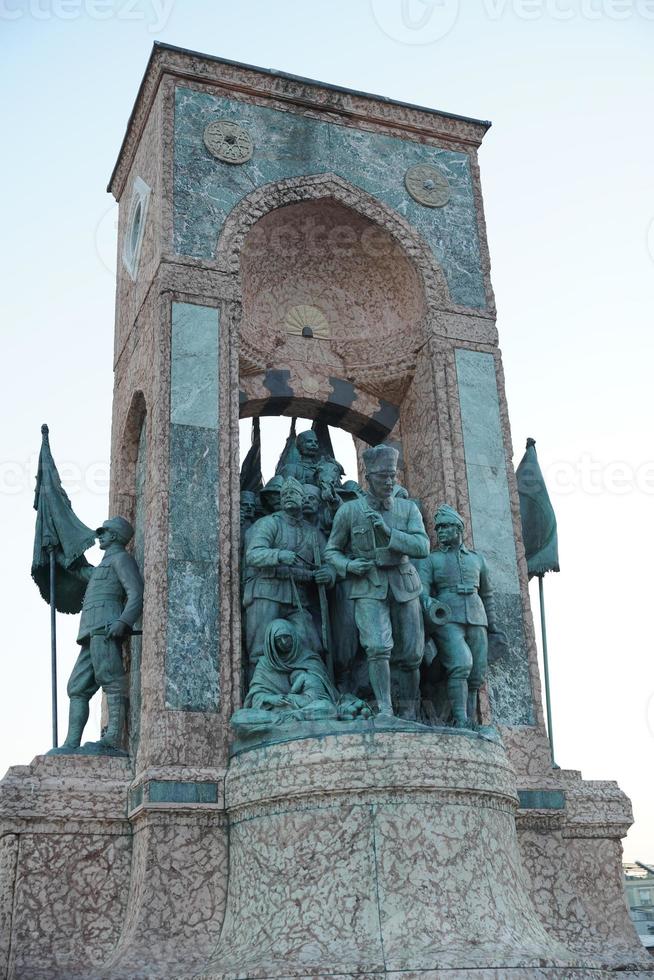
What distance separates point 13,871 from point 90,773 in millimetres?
996

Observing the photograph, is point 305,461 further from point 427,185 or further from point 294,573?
point 427,185

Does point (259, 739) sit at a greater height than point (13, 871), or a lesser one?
greater

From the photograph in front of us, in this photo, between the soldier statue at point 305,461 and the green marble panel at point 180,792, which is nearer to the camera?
the green marble panel at point 180,792

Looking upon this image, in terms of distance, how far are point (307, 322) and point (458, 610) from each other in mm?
4279

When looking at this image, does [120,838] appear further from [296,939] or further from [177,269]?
[177,269]

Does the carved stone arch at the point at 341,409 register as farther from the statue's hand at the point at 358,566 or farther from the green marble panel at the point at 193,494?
the statue's hand at the point at 358,566

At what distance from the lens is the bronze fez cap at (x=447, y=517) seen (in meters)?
11.1

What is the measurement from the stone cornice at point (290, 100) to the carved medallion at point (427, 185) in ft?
1.53

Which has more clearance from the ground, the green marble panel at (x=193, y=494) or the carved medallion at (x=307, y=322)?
the carved medallion at (x=307, y=322)

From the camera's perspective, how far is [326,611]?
10.7m

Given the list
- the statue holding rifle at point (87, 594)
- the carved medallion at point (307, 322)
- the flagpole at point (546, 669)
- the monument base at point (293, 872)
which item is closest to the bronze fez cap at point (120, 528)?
the statue holding rifle at point (87, 594)

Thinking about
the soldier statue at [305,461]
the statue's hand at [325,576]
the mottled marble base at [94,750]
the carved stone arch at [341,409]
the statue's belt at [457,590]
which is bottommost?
the mottled marble base at [94,750]

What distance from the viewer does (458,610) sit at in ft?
35.4

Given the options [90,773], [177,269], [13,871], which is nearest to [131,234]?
[177,269]
